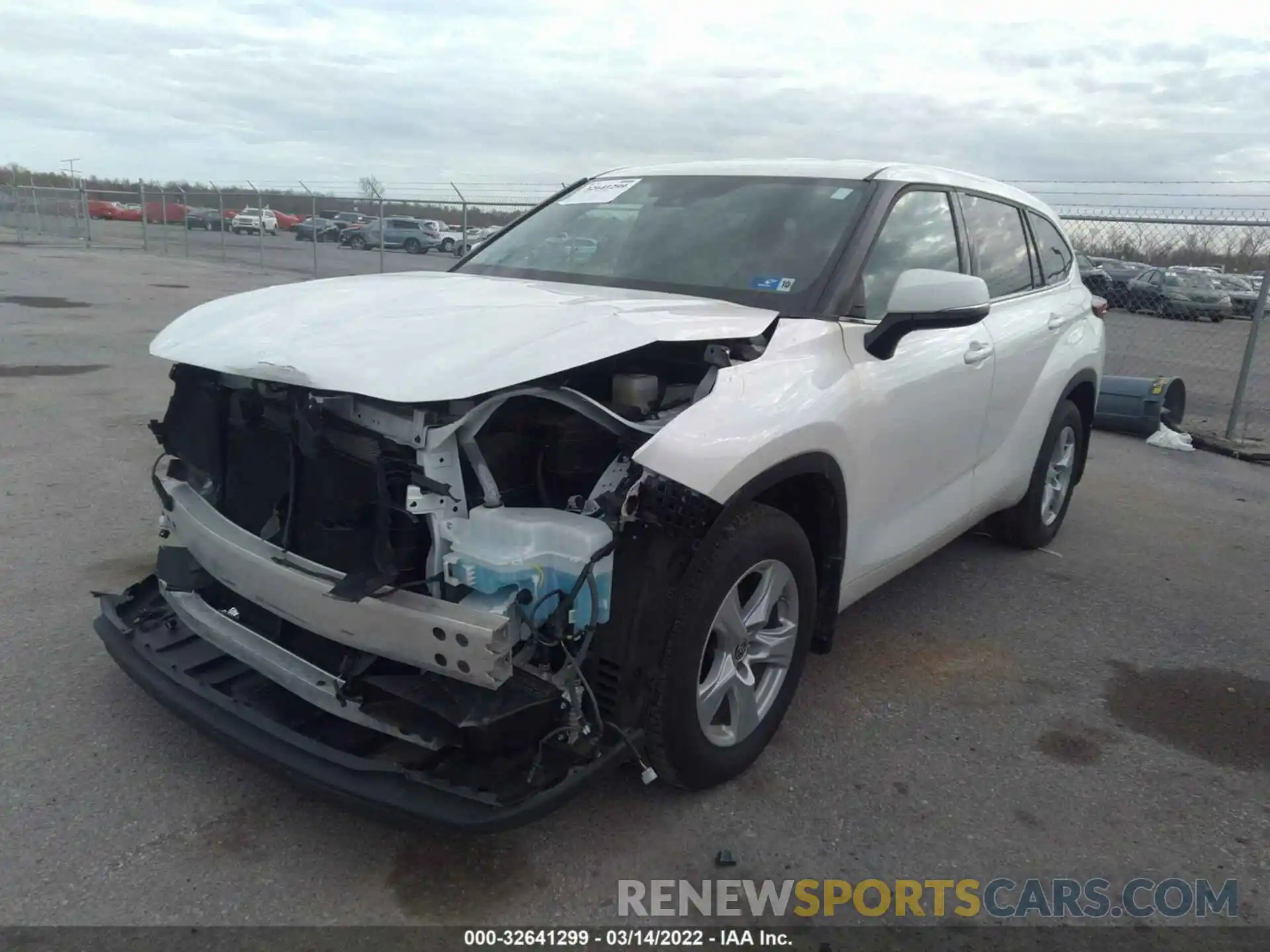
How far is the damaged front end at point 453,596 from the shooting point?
2.42 meters

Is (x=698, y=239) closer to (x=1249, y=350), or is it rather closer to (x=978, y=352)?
(x=978, y=352)

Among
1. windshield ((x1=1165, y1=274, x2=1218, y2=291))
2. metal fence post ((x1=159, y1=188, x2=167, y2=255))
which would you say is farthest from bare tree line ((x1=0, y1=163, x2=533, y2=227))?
windshield ((x1=1165, y1=274, x2=1218, y2=291))

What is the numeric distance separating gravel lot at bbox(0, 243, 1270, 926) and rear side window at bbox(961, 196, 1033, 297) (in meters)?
1.51

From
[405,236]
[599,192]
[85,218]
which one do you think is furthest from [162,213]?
[599,192]

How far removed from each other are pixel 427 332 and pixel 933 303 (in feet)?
5.17

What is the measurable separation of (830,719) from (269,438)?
2.15 m

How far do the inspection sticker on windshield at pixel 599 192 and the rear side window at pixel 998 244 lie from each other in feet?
4.95

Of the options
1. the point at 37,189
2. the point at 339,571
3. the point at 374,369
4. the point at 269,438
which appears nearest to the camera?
the point at 374,369

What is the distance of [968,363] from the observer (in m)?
3.91

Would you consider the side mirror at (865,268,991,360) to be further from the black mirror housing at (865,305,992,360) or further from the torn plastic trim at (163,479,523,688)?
the torn plastic trim at (163,479,523,688)

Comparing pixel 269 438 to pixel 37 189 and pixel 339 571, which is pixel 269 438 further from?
pixel 37 189

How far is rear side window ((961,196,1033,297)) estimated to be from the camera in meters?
4.36

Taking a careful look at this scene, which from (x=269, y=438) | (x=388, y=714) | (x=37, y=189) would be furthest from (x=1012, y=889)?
(x=37, y=189)

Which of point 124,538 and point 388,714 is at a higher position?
point 388,714
